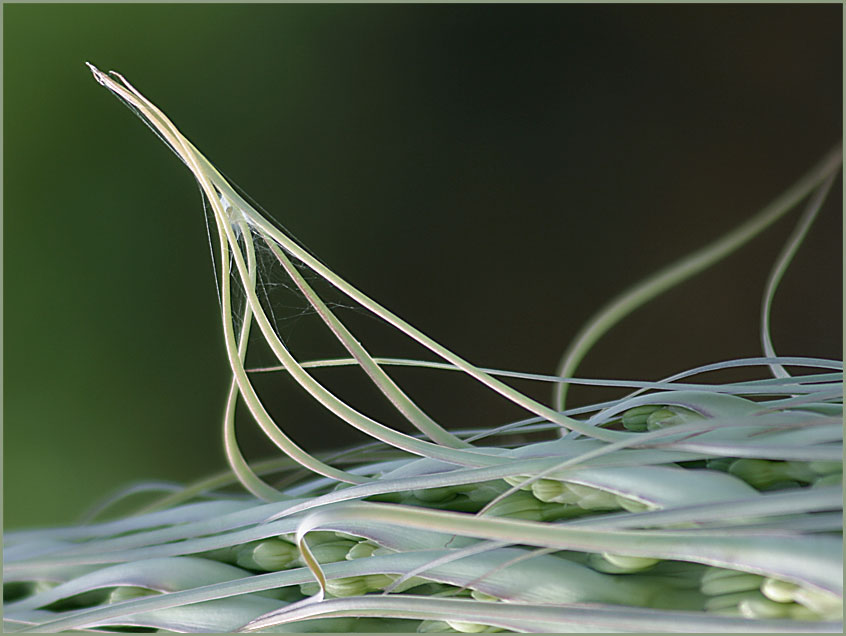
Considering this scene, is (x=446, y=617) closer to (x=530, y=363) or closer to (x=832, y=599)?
(x=832, y=599)

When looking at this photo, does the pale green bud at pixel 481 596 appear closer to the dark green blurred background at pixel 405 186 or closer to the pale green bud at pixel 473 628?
the pale green bud at pixel 473 628

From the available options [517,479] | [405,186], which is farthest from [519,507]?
[405,186]

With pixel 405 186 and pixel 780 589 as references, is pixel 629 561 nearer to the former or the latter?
pixel 780 589

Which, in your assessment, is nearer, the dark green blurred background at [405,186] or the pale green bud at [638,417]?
the pale green bud at [638,417]

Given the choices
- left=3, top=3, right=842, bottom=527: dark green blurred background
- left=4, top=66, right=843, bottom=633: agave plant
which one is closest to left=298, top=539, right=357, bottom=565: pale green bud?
left=4, top=66, right=843, bottom=633: agave plant

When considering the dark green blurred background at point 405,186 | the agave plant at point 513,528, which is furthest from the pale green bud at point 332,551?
the dark green blurred background at point 405,186

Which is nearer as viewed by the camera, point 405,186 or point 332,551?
point 332,551
